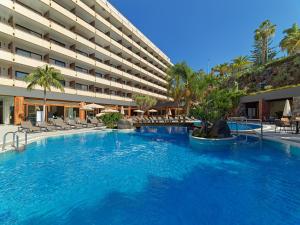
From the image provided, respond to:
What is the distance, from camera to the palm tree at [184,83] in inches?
1178

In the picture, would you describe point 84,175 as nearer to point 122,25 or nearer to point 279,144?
point 279,144

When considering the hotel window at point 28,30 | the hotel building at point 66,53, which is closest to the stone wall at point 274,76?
the hotel building at point 66,53

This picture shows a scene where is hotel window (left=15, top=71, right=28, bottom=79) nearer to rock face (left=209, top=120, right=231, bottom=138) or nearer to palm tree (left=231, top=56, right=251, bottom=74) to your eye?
rock face (left=209, top=120, right=231, bottom=138)

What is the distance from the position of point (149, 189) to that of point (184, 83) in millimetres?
27220

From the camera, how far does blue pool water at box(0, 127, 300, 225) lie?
418 cm

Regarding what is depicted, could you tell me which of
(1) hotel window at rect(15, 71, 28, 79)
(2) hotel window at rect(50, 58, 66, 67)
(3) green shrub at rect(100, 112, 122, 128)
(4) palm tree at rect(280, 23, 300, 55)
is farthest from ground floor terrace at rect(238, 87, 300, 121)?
(1) hotel window at rect(15, 71, 28, 79)

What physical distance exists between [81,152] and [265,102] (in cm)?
3012

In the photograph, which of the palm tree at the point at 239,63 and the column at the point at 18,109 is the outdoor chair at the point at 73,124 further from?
the palm tree at the point at 239,63

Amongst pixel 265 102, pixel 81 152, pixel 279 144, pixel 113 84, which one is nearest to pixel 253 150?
pixel 279 144

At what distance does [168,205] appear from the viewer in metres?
4.74

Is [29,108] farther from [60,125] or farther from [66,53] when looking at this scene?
[66,53]

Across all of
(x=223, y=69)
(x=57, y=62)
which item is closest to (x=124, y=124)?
(x=57, y=62)

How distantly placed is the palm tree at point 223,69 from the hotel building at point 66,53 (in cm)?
2934

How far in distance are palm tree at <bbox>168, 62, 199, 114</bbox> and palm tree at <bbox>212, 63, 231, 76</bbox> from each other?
3145cm
